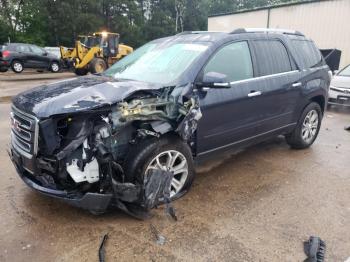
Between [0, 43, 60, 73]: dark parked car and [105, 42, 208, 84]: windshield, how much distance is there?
58.6ft

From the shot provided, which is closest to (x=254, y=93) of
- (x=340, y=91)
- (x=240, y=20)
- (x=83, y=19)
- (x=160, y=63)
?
(x=160, y=63)

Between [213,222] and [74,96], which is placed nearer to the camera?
[74,96]

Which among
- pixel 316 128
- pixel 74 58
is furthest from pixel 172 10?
pixel 316 128

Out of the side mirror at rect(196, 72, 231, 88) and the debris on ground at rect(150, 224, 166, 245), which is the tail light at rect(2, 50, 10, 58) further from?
the debris on ground at rect(150, 224, 166, 245)

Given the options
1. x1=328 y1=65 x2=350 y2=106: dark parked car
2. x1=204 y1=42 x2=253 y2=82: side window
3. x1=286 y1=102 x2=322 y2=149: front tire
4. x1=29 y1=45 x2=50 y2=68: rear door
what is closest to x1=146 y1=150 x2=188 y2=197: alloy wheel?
x1=204 y1=42 x2=253 y2=82: side window

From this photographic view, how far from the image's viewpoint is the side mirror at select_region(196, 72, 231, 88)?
3.80m

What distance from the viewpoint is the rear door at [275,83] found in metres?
4.66

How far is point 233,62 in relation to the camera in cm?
435

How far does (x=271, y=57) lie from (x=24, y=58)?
62.5 ft

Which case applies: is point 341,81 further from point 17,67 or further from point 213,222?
point 17,67

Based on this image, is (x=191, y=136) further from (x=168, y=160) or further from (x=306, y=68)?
(x=306, y=68)

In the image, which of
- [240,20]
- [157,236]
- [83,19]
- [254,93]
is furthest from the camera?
[83,19]

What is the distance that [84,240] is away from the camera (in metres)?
3.16

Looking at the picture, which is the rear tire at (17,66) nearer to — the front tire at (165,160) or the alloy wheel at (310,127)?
the alloy wheel at (310,127)
